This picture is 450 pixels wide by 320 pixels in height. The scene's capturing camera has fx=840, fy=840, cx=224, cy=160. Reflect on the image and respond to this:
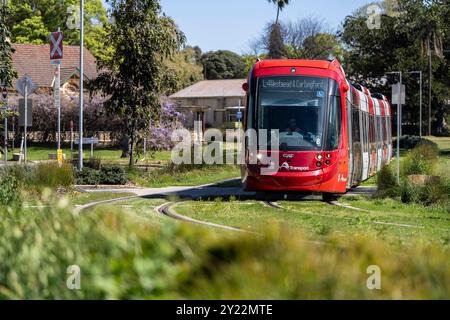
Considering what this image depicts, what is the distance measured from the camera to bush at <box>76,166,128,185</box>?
1025 inches

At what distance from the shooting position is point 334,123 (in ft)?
63.8

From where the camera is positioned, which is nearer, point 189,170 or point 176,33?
point 189,170

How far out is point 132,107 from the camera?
32.4 m

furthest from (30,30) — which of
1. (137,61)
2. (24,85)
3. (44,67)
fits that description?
(24,85)

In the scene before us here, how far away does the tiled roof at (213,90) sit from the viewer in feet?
335

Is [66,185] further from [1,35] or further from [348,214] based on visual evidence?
[348,214]

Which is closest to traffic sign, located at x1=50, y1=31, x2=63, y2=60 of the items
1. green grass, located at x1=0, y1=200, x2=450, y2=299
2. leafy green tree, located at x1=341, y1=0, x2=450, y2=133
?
green grass, located at x1=0, y1=200, x2=450, y2=299

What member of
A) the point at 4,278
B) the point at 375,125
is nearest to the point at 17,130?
the point at 375,125

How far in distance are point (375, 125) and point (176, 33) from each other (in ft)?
29.9

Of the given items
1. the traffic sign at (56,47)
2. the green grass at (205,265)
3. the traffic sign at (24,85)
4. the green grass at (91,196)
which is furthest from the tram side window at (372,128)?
the green grass at (205,265)

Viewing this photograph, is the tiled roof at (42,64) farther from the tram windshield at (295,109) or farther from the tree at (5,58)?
the tram windshield at (295,109)

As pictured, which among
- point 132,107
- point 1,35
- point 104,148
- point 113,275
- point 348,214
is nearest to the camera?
point 113,275

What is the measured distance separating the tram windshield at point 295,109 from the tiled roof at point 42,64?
52097 millimetres

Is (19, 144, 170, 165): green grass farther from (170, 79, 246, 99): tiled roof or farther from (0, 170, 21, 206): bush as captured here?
(170, 79, 246, 99): tiled roof
